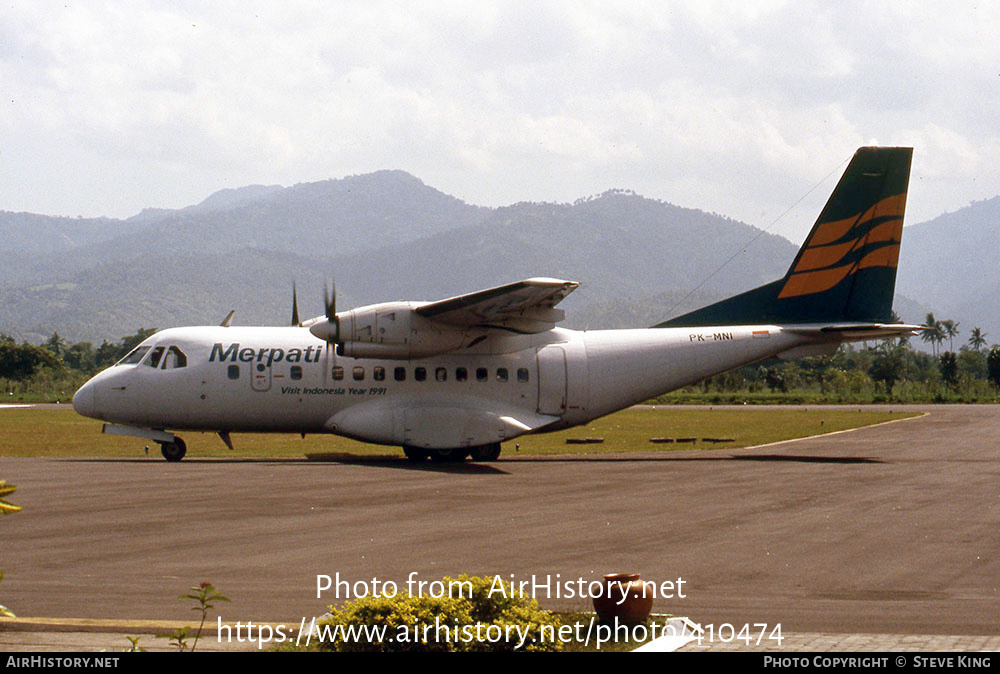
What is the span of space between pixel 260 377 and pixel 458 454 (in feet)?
18.5

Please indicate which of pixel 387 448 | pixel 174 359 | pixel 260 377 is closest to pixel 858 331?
pixel 387 448

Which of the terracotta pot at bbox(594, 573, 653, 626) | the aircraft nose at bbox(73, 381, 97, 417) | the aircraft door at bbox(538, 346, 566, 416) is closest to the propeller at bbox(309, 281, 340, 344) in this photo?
the aircraft door at bbox(538, 346, 566, 416)

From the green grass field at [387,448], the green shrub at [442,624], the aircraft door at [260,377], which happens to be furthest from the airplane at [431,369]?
the green shrub at [442,624]

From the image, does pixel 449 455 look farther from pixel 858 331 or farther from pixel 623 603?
pixel 623 603

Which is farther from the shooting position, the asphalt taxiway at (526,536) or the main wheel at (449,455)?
the main wheel at (449,455)

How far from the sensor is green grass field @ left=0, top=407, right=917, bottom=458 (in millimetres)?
33219

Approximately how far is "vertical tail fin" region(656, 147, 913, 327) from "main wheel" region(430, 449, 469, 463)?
24.3ft

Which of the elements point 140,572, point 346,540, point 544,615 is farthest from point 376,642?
point 346,540

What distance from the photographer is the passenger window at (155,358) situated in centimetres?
2817

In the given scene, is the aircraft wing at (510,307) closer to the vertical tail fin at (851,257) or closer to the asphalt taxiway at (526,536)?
the asphalt taxiway at (526,536)

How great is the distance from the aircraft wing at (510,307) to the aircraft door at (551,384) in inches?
56.6

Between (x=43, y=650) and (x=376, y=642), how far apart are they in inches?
106

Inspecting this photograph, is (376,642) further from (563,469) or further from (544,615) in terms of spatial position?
(563,469)

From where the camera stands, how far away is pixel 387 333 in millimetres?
26984
